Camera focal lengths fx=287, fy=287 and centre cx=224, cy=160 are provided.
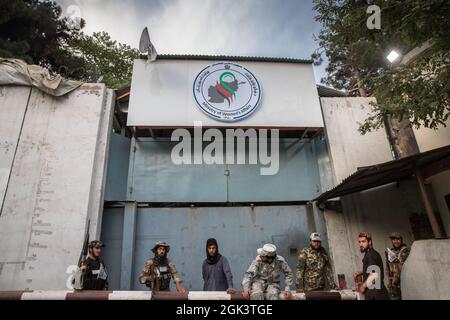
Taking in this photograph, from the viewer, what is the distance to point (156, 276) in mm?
4898

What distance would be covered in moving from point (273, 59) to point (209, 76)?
2.16m

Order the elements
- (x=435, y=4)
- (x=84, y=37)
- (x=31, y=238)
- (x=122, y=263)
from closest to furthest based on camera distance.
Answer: (x=435, y=4) < (x=31, y=238) < (x=122, y=263) < (x=84, y=37)

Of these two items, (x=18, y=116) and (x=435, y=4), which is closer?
(x=435, y=4)

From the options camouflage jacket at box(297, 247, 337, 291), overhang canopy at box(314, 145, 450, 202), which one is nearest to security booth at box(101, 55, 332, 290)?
overhang canopy at box(314, 145, 450, 202)

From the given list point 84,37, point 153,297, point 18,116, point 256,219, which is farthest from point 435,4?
point 84,37

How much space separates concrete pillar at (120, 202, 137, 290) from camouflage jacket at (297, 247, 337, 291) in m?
4.18

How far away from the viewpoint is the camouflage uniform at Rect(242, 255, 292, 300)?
384 centimetres

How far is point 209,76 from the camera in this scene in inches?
342

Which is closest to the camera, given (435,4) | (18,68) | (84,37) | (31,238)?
(435,4)

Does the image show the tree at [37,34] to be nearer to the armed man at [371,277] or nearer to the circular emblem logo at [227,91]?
the circular emblem logo at [227,91]

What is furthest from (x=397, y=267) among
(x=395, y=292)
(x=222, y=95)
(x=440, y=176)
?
(x=222, y=95)

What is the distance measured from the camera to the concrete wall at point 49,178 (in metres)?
6.44

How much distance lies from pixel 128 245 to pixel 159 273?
264 cm
